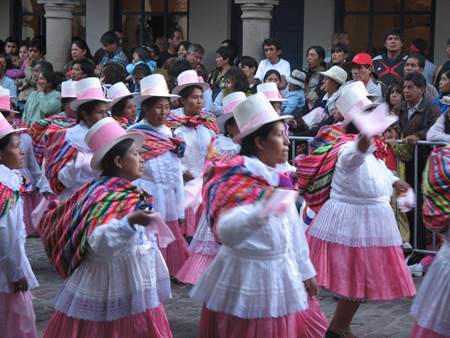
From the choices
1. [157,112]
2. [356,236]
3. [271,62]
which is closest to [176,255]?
[157,112]

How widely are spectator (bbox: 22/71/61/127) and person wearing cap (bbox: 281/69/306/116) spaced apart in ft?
9.03

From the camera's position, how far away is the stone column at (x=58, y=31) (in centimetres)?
1780

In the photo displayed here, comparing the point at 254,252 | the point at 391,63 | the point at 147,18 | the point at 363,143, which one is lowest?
the point at 254,252

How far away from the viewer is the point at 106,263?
5.91 metres

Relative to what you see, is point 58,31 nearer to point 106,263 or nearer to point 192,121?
point 192,121

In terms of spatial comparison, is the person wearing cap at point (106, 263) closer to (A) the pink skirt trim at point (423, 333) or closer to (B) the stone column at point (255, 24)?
(A) the pink skirt trim at point (423, 333)

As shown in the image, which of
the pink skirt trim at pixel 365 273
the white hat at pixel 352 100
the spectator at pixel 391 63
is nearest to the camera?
the pink skirt trim at pixel 365 273

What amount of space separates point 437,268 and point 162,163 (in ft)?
12.3

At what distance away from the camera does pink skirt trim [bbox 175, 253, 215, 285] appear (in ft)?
28.6

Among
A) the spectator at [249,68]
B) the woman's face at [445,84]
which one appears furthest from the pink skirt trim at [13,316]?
the spectator at [249,68]

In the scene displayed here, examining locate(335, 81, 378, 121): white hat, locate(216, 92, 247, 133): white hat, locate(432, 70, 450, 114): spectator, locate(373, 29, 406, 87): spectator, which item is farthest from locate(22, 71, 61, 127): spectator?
locate(335, 81, 378, 121): white hat

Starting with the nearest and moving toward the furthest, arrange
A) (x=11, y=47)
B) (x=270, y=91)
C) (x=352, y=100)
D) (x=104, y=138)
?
(x=104, y=138) → (x=352, y=100) → (x=270, y=91) → (x=11, y=47)

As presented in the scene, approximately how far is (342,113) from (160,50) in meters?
10.0

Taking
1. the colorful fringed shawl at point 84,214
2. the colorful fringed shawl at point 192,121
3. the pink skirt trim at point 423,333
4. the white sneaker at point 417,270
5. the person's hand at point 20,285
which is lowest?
the white sneaker at point 417,270
